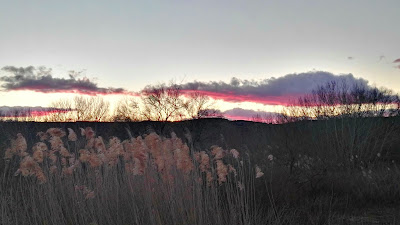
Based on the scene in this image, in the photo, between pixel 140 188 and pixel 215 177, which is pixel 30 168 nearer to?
pixel 140 188

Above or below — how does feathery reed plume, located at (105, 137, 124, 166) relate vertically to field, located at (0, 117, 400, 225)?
above

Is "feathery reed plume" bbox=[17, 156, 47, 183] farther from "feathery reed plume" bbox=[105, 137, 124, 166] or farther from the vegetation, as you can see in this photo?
"feathery reed plume" bbox=[105, 137, 124, 166]

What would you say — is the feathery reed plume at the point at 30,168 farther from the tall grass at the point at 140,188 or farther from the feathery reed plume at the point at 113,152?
the feathery reed plume at the point at 113,152

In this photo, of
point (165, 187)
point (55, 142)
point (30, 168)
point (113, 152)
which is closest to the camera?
point (165, 187)

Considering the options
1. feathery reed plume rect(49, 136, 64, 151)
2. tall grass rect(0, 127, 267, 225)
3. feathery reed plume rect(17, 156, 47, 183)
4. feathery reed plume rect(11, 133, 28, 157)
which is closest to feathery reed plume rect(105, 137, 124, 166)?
tall grass rect(0, 127, 267, 225)

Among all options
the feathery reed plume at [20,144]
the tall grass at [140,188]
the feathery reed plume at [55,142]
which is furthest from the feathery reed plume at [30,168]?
the feathery reed plume at [55,142]

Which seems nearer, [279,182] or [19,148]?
[19,148]

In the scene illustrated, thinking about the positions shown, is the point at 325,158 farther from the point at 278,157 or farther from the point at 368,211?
the point at 368,211

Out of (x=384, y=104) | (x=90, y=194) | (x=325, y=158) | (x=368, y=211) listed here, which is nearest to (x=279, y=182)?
(x=368, y=211)

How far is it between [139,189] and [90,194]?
69 cm

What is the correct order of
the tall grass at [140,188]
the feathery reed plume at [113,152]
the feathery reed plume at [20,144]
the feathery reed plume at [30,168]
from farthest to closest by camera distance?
the feathery reed plume at [113,152]
the feathery reed plume at [20,144]
the feathery reed plume at [30,168]
the tall grass at [140,188]

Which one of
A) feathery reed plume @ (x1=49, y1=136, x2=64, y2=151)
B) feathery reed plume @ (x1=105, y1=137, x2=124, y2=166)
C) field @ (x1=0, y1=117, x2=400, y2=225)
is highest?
feathery reed plume @ (x1=49, y1=136, x2=64, y2=151)

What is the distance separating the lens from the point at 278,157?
596 inches

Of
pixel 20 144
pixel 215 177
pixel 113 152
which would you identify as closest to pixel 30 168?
pixel 20 144
